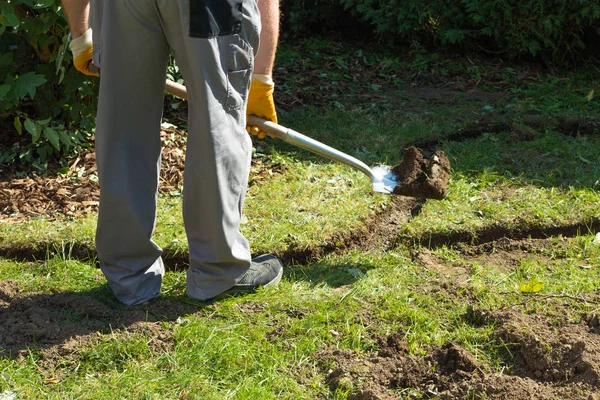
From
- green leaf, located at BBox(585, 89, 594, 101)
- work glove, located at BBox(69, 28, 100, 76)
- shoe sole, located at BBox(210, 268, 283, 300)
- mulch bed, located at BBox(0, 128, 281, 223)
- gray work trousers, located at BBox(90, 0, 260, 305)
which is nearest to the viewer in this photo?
gray work trousers, located at BBox(90, 0, 260, 305)

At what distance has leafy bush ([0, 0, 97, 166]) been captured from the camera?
4.48 metres

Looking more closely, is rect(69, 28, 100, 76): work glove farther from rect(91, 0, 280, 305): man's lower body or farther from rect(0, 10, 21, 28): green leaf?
rect(0, 10, 21, 28): green leaf

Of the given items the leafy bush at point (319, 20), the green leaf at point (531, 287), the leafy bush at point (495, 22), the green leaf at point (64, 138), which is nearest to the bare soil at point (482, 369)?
the green leaf at point (531, 287)

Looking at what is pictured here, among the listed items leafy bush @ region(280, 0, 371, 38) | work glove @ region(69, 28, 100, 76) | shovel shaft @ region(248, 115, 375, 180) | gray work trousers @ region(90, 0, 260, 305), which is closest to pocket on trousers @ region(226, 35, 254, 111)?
gray work trousers @ region(90, 0, 260, 305)

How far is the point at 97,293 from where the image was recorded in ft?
11.3

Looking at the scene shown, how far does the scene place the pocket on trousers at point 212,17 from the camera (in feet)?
9.13

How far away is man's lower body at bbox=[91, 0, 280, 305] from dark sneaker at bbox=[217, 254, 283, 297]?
3.8 inches

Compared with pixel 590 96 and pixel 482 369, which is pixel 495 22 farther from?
pixel 482 369

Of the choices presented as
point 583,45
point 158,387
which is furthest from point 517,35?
point 158,387

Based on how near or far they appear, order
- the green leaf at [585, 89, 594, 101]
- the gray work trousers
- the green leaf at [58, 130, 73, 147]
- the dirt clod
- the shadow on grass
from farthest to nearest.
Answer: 1. the green leaf at [585, 89, 594, 101]
2. the green leaf at [58, 130, 73, 147]
3. the dirt clod
4. the shadow on grass
5. the gray work trousers

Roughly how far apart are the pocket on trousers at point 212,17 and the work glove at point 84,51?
0.73m

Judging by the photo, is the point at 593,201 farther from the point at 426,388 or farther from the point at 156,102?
the point at 156,102

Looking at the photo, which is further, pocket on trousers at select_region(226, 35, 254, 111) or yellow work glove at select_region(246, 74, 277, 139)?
yellow work glove at select_region(246, 74, 277, 139)

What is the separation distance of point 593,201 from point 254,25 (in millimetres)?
2525
